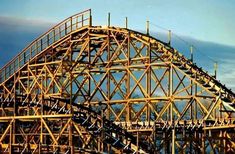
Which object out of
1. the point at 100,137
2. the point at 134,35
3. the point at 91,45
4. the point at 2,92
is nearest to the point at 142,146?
the point at 100,137

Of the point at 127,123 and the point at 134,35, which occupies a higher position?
the point at 134,35

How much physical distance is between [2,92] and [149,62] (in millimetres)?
13698

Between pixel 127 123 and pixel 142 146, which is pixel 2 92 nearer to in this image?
pixel 127 123

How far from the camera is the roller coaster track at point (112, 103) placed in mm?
32938

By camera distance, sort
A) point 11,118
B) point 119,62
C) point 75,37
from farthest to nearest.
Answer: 1. point 75,37
2. point 119,62
3. point 11,118

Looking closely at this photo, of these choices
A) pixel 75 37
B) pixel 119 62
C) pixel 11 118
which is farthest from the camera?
pixel 75 37

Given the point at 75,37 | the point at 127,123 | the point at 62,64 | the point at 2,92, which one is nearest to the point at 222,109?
the point at 127,123

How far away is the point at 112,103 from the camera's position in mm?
40438

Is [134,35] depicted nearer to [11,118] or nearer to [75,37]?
[75,37]

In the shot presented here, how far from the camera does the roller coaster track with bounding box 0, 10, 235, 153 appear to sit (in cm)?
3294

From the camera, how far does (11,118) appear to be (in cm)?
3472

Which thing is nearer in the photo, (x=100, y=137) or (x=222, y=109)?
(x=100, y=137)

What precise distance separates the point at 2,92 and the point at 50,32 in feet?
23.1

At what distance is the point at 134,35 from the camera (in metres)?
38.8
